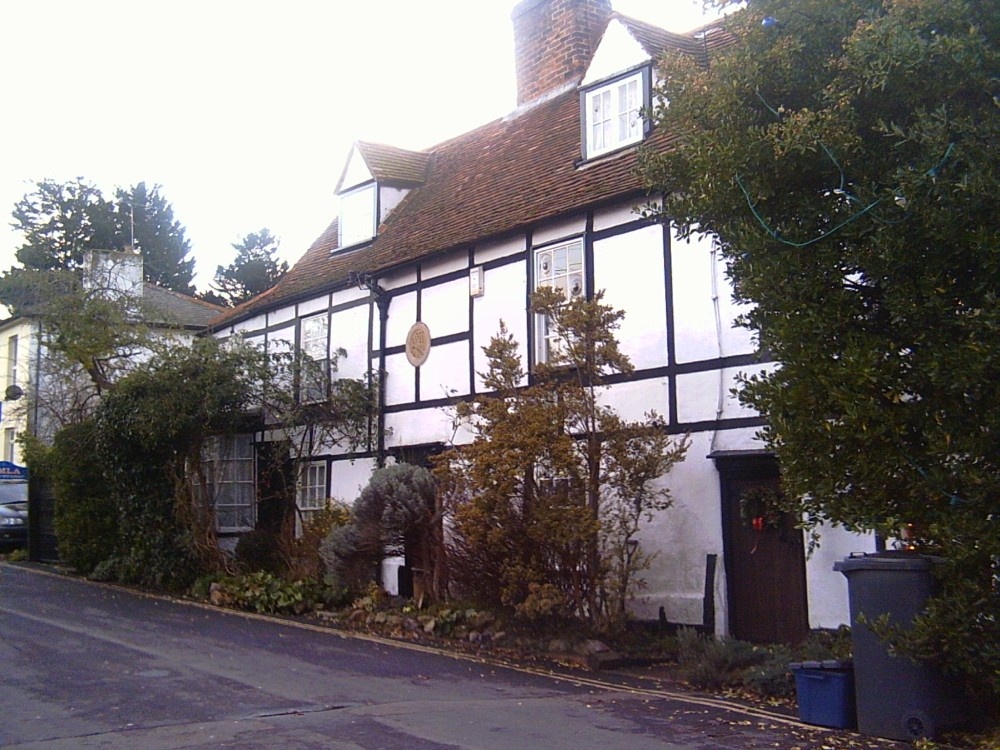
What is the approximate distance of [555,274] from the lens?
569 inches

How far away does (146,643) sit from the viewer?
11.8 m

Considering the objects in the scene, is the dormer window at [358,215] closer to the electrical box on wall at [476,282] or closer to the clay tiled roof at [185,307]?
the electrical box on wall at [476,282]

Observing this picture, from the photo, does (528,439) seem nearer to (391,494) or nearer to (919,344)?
(391,494)

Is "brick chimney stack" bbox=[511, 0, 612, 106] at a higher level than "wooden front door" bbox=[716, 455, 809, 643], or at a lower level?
higher

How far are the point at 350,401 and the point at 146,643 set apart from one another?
20.1 feet

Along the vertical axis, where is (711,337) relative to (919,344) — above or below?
above

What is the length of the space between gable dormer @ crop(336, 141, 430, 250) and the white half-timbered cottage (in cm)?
4

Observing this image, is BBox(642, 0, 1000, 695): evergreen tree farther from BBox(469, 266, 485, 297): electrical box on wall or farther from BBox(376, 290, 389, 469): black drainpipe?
BBox(376, 290, 389, 469): black drainpipe

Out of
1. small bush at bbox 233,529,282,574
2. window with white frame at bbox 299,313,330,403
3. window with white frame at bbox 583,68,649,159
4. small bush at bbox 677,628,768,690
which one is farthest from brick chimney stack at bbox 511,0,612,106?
small bush at bbox 677,628,768,690

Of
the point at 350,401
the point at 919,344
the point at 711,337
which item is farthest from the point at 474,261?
the point at 919,344

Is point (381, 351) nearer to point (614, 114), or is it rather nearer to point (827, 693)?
point (614, 114)

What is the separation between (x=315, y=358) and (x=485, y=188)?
4.47 m

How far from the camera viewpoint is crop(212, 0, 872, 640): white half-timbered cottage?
1193 centimetres

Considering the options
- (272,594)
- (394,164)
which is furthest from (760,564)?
(394,164)
